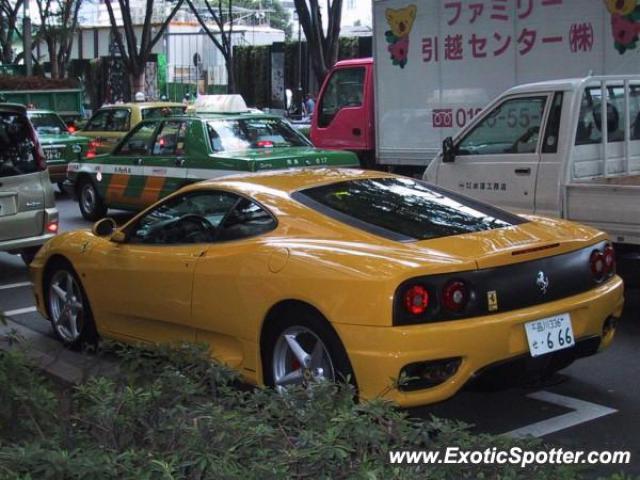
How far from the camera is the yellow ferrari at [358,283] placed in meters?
4.46

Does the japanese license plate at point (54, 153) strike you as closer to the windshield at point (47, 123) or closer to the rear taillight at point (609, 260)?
the windshield at point (47, 123)

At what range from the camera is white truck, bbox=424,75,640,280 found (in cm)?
706

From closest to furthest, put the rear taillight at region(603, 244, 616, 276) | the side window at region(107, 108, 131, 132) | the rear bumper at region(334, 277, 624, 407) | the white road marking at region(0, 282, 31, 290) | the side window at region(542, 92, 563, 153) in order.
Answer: the rear bumper at region(334, 277, 624, 407) < the rear taillight at region(603, 244, 616, 276) < the side window at region(542, 92, 563, 153) < the white road marking at region(0, 282, 31, 290) < the side window at region(107, 108, 131, 132)

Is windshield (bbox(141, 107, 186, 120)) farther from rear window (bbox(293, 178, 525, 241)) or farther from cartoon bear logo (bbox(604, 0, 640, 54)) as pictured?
rear window (bbox(293, 178, 525, 241))

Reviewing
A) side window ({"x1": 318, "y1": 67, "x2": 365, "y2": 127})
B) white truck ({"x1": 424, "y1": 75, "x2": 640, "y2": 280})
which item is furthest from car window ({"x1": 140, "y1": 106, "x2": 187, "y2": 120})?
white truck ({"x1": 424, "y1": 75, "x2": 640, "y2": 280})

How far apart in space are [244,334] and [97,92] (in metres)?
44.1

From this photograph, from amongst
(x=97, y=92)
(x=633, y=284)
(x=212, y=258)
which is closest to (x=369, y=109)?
(x=633, y=284)

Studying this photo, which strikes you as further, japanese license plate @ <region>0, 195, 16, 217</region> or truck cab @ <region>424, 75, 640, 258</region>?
japanese license plate @ <region>0, 195, 16, 217</region>

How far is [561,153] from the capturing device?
7.44 meters

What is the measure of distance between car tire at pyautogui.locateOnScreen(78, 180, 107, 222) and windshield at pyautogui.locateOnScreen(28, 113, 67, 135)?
4.27 meters

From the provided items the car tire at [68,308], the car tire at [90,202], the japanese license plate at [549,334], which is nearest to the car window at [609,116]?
the japanese license plate at [549,334]

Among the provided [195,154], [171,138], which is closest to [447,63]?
[195,154]

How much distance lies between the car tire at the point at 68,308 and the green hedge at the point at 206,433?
2.85 m

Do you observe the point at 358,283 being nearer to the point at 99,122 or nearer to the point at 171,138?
the point at 171,138
